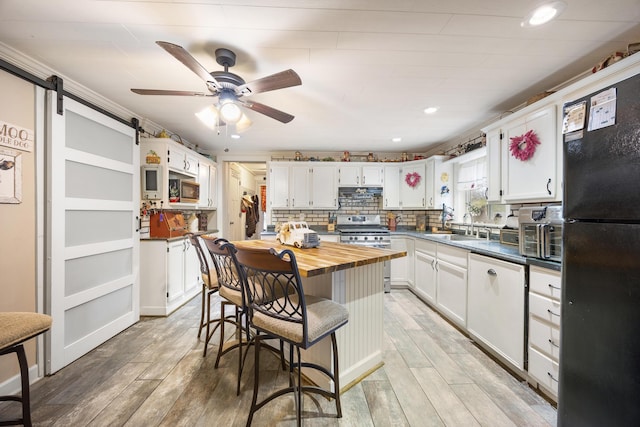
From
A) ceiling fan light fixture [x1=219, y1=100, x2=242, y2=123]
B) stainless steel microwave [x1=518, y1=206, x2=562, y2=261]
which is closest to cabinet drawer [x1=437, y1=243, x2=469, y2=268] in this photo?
stainless steel microwave [x1=518, y1=206, x2=562, y2=261]

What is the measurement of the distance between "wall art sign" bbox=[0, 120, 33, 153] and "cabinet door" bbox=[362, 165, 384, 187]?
3873 mm

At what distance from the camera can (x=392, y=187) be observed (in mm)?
4414

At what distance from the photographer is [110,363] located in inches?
79.2

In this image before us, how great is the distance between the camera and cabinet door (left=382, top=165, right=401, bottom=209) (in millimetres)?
4410

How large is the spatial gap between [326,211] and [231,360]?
3.00 metres

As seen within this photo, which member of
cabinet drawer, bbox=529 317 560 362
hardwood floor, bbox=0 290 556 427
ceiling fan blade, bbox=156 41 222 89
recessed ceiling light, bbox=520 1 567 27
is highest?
recessed ceiling light, bbox=520 1 567 27

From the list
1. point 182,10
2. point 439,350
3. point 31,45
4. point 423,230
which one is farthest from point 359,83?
point 423,230

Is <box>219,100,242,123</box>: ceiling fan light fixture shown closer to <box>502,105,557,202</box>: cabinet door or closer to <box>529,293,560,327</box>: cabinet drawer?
<box>502,105,557,202</box>: cabinet door

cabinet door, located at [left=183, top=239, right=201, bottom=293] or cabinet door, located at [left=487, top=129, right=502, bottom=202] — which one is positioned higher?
cabinet door, located at [left=487, top=129, right=502, bottom=202]

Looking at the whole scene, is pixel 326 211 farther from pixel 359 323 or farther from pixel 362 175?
pixel 359 323

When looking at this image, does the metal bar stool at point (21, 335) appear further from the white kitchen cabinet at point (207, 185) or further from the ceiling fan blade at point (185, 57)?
the white kitchen cabinet at point (207, 185)

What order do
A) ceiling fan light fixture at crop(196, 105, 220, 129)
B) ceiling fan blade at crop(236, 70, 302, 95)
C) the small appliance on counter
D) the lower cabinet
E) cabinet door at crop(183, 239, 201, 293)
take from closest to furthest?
ceiling fan blade at crop(236, 70, 302, 95) → ceiling fan light fixture at crop(196, 105, 220, 129) → the lower cabinet → the small appliance on counter → cabinet door at crop(183, 239, 201, 293)

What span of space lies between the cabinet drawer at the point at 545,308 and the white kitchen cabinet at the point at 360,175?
115 inches

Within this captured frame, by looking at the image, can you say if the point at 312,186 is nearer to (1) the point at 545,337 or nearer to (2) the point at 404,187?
(2) the point at 404,187
